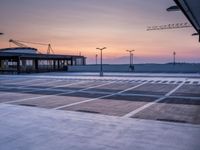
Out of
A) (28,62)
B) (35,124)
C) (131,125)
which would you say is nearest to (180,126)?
(131,125)

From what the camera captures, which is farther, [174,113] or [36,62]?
[36,62]

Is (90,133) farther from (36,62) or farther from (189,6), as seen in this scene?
(36,62)

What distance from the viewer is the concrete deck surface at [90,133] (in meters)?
8.06

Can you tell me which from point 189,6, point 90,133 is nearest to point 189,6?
point 189,6

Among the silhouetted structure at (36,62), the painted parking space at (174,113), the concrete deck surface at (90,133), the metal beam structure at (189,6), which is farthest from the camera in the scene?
the silhouetted structure at (36,62)

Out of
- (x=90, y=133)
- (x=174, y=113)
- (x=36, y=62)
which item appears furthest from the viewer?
(x=36, y=62)

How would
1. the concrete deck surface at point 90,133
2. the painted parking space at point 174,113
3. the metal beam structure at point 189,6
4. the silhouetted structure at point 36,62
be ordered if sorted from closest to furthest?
1. the concrete deck surface at point 90,133
2. the metal beam structure at point 189,6
3. the painted parking space at point 174,113
4. the silhouetted structure at point 36,62

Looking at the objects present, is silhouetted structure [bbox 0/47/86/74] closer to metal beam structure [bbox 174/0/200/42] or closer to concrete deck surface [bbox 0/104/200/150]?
concrete deck surface [bbox 0/104/200/150]

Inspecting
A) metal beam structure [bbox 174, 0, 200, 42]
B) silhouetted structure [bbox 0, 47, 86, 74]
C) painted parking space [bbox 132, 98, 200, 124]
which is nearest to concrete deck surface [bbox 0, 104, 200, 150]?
painted parking space [bbox 132, 98, 200, 124]

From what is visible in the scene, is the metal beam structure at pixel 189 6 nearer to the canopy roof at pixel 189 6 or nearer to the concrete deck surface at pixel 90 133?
the canopy roof at pixel 189 6

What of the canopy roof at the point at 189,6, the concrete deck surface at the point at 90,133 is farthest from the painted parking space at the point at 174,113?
the canopy roof at the point at 189,6

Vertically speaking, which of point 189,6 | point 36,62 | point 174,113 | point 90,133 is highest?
point 189,6

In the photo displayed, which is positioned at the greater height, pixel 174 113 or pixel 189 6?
pixel 189 6

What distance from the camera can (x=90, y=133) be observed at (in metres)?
9.39
